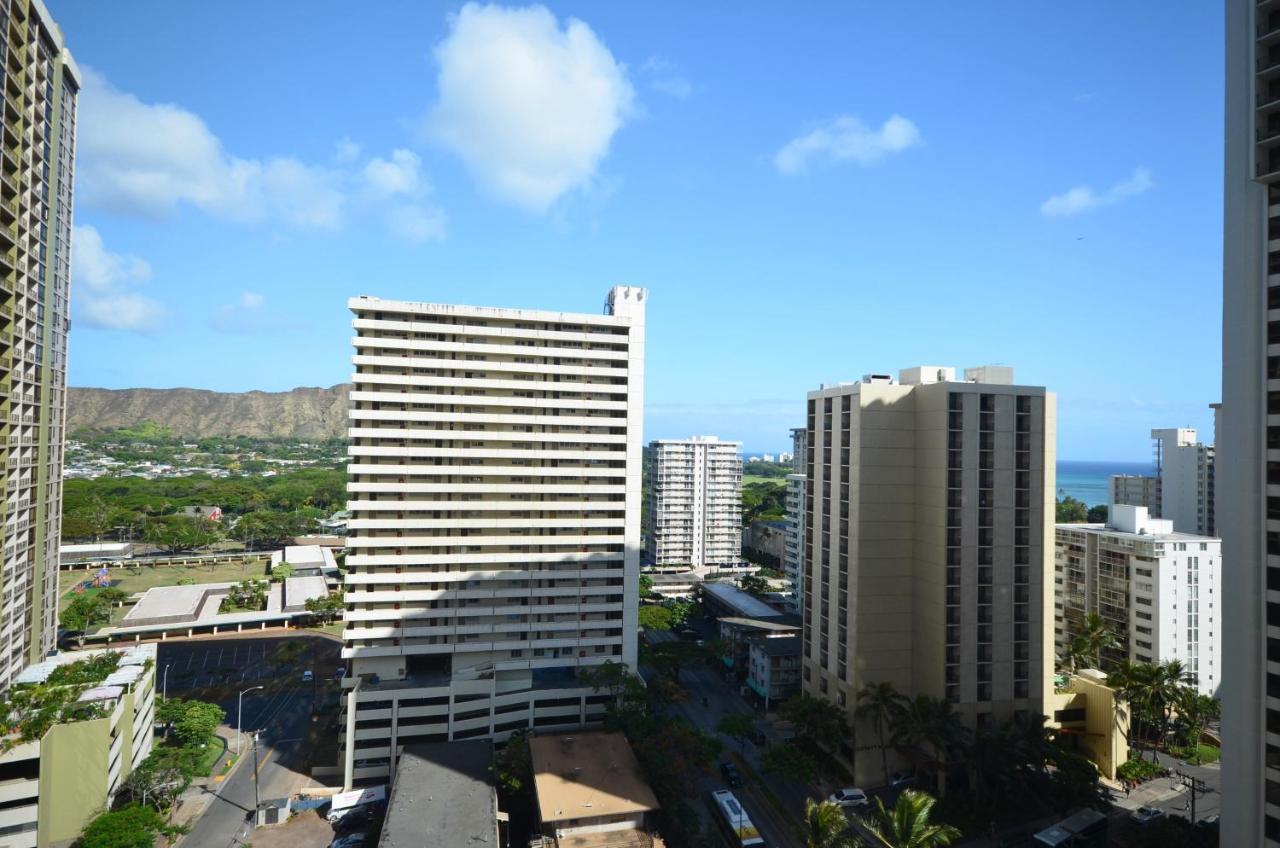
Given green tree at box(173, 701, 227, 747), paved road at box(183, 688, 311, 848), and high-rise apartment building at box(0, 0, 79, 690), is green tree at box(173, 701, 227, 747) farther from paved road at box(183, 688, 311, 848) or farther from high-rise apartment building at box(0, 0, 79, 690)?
high-rise apartment building at box(0, 0, 79, 690)

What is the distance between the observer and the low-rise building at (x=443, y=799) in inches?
1694

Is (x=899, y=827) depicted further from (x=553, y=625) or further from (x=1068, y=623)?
(x=1068, y=623)

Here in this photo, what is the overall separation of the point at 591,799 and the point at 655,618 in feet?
152

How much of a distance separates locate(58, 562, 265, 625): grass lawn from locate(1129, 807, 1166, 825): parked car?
136303 mm

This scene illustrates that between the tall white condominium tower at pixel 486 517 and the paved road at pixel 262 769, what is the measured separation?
28.3ft

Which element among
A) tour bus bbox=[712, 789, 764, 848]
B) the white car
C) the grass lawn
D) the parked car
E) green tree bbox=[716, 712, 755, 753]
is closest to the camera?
tour bus bbox=[712, 789, 764, 848]

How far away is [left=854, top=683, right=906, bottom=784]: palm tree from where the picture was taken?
174ft

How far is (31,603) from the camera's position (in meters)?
58.3

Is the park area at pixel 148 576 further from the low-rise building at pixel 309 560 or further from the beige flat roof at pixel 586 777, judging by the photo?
the beige flat roof at pixel 586 777

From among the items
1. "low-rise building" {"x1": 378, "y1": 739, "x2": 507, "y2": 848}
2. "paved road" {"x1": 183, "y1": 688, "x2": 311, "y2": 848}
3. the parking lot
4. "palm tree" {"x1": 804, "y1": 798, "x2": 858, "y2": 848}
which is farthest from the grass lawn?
"palm tree" {"x1": 804, "y1": 798, "x2": 858, "y2": 848}

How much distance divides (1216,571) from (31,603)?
115 m

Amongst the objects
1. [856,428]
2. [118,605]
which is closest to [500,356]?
[856,428]

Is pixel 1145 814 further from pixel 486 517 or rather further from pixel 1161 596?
pixel 486 517

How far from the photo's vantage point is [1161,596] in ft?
235
